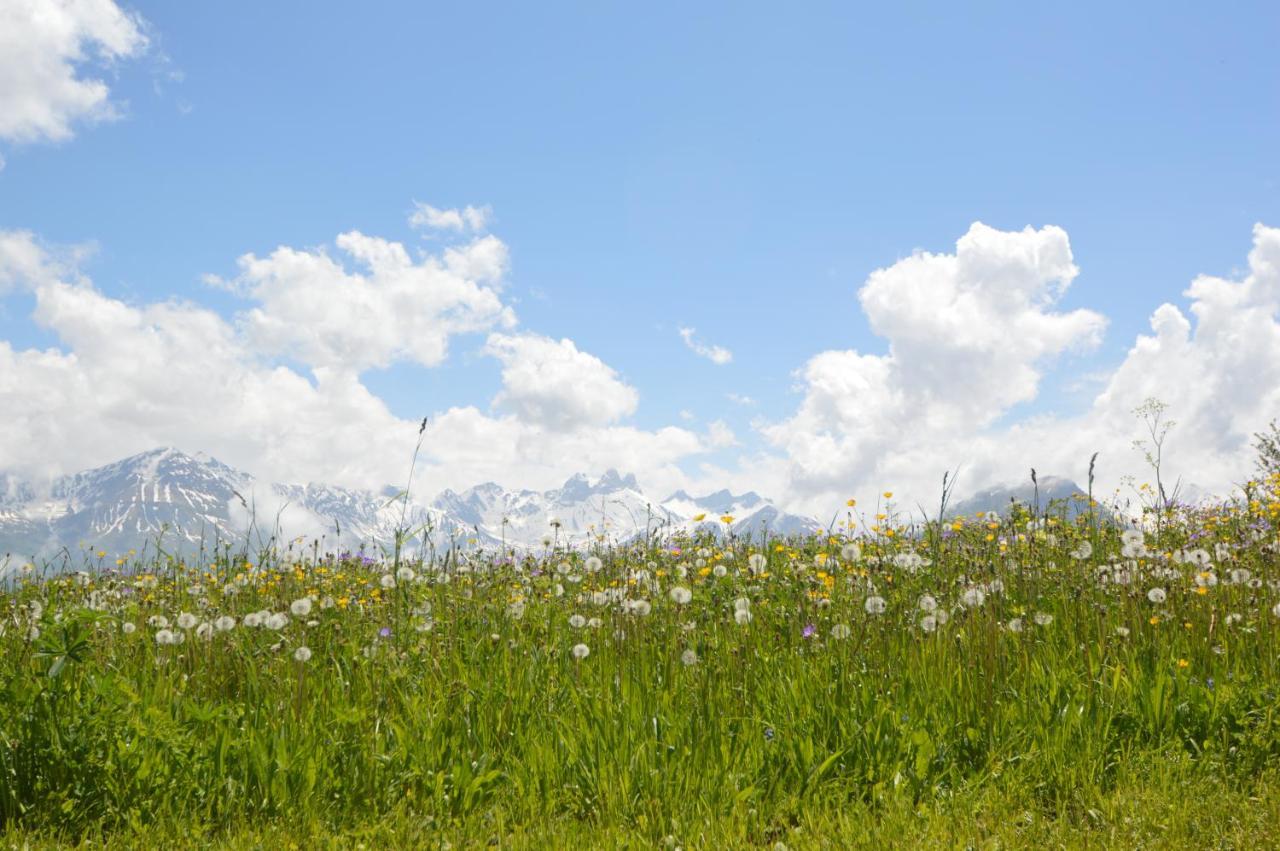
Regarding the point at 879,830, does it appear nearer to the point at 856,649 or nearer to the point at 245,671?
the point at 856,649

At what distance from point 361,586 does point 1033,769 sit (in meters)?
5.98

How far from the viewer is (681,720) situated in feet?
13.3

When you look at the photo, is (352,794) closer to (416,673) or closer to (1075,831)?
(416,673)

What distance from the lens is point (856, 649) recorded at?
4.54 metres

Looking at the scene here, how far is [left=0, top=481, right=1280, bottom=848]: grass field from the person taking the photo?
11.2 feet

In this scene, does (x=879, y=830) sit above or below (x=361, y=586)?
below

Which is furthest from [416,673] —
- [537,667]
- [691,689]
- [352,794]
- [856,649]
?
[856,649]

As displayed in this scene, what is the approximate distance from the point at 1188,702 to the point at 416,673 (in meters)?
4.18

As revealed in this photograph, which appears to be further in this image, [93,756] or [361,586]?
[361,586]

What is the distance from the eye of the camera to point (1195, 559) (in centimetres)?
565

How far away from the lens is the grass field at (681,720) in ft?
11.2

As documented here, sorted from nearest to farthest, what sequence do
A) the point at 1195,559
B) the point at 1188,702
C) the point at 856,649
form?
the point at 1188,702 < the point at 856,649 < the point at 1195,559

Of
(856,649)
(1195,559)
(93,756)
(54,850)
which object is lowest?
(54,850)

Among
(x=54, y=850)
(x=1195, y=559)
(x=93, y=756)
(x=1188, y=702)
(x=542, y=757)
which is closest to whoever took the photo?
(x=54, y=850)
